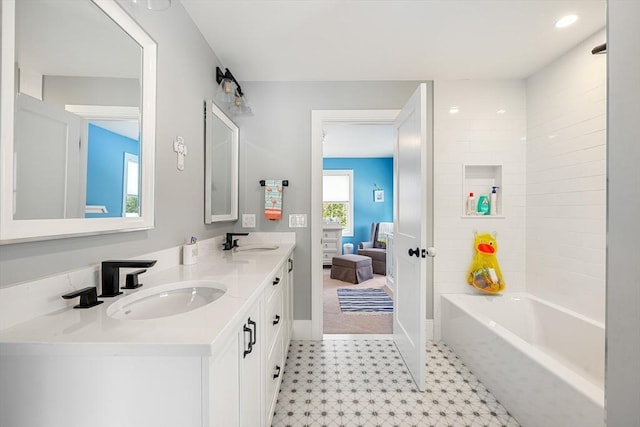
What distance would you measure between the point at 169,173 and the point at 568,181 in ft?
8.90

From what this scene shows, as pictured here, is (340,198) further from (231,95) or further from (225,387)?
(225,387)

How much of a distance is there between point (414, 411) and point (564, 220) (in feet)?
5.82

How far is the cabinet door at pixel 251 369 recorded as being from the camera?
903mm

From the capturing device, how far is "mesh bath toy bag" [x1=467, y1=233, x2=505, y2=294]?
2.29 metres

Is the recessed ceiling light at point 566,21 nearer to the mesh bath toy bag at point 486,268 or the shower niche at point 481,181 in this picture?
the shower niche at point 481,181

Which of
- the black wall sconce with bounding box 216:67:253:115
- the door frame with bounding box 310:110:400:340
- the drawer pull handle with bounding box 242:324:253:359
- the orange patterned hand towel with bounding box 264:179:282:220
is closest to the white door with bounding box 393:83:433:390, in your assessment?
the door frame with bounding box 310:110:400:340

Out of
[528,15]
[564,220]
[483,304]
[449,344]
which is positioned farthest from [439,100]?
[449,344]

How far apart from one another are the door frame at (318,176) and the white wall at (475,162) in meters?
0.55

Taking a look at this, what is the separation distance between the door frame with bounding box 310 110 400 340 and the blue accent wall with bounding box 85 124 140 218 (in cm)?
149

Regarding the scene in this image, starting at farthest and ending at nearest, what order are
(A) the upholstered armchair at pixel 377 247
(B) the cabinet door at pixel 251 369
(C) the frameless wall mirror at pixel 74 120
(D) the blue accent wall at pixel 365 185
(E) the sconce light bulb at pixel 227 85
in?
(D) the blue accent wall at pixel 365 185, (A) the upholstered armchair at pixel 377 247, (E) the sconce light bulb at pixel 227 85, (B) the cabinet door at pixel 251 369, (C) the frameless wall mirror at pixel 74 120

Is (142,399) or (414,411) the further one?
(414,411)

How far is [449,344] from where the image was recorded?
2.29 meters

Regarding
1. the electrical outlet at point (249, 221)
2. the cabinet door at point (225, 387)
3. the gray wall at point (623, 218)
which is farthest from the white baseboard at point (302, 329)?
the gray wall at point (623, 218)

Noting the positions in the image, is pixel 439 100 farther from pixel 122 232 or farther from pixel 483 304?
pixel 122 232
